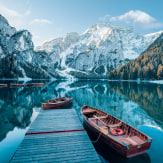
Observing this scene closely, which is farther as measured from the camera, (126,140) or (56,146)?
(126,140)

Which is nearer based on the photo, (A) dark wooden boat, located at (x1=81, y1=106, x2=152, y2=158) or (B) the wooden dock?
(B) the wooden dock

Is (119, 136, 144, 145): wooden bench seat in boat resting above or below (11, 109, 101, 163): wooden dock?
below

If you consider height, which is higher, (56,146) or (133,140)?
(56,146)

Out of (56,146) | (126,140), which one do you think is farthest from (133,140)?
(56,146)

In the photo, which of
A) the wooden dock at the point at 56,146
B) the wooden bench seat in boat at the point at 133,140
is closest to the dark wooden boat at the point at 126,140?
the wooden bench seat in boat at the point at 133,140

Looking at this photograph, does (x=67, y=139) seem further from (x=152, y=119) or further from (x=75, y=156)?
(x=152, y=119)

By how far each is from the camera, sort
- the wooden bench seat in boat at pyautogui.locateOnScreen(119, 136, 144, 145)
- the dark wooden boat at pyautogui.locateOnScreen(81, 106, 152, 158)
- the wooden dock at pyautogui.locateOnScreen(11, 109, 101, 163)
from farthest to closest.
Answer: the wooden bench seat in boat at pyautogui.locateOnScreen(119, 136, 144, 145)
the dark wooden boat at pyautogui.locateOnScreen(81, 106, 152, 158)
the wooden dock at pyautogui.locateOnScreen(11, 109, 101, 163)

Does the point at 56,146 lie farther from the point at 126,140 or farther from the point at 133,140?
the point at 133,140

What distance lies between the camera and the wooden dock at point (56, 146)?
8.29 metres

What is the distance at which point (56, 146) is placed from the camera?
9.80 m

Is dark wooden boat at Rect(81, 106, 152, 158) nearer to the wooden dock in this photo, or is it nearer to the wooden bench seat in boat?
the wooden bench seat in boat

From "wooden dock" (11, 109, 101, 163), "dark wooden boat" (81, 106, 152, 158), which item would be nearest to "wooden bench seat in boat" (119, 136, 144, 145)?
"dark wooden boat" (81, 106, 152, 158)

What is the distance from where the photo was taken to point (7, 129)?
1658 centimetres

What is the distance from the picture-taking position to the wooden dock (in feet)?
27.2
